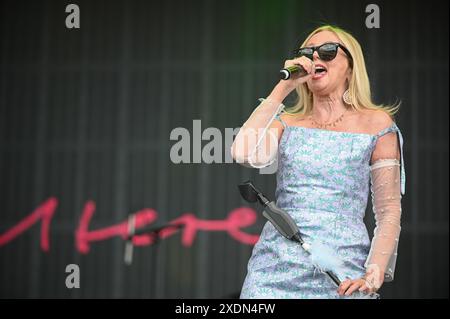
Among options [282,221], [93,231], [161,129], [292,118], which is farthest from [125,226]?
[282,221]

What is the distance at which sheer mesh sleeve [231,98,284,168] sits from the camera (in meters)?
2.10

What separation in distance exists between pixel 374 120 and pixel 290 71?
0.31 meters

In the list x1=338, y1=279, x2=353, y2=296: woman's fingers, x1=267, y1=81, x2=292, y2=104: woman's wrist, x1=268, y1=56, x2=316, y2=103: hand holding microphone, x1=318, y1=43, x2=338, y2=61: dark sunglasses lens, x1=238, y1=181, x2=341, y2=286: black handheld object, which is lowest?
x1=338, y1=279, x2=353, y2=296: woman's fingers

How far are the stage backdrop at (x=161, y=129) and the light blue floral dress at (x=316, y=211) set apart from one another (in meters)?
3.03

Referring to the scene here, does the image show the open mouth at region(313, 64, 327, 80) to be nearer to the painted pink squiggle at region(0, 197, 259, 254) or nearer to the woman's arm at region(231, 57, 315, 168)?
the woman's arm at region(231, 57, 315, 168)

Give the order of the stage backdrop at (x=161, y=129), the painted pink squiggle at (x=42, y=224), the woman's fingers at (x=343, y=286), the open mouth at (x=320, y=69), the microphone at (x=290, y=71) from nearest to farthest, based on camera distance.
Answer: the woman's fingers at (x=343, y=286)
the microphone at (x=290, y=71)
the open mouth at (x=320, y=69)
the stage backdrop at (x=161, y=129)
the painted pink squiggle at (x=42, y=224)

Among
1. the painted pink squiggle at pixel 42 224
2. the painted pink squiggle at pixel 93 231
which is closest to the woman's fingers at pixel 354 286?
the painted pink squiggle at pixel 93 231

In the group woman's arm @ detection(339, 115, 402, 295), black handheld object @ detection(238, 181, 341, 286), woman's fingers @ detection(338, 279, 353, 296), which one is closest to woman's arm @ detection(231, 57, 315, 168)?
black handheld object @ detection(238, 181, 341, 286)

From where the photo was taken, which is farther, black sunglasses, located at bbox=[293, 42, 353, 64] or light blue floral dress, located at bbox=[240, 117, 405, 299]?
black sunglasses, located at bbox=[293, 42, 353, 64]

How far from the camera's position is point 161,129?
5.35 m

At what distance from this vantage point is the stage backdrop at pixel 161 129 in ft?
16.9

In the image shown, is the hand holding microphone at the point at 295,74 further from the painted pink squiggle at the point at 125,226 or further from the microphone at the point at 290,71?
the painted pink squiggle at the point at 125,226

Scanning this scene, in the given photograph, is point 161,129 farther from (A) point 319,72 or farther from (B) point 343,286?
(B) point 343,286

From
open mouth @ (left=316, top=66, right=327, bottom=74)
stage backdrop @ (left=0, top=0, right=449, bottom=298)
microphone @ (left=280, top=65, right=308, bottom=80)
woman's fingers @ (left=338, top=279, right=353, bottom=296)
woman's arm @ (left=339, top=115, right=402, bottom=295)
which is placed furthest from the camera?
stage backdrop @ (left=0, top=0, right=449, bottom=298)
